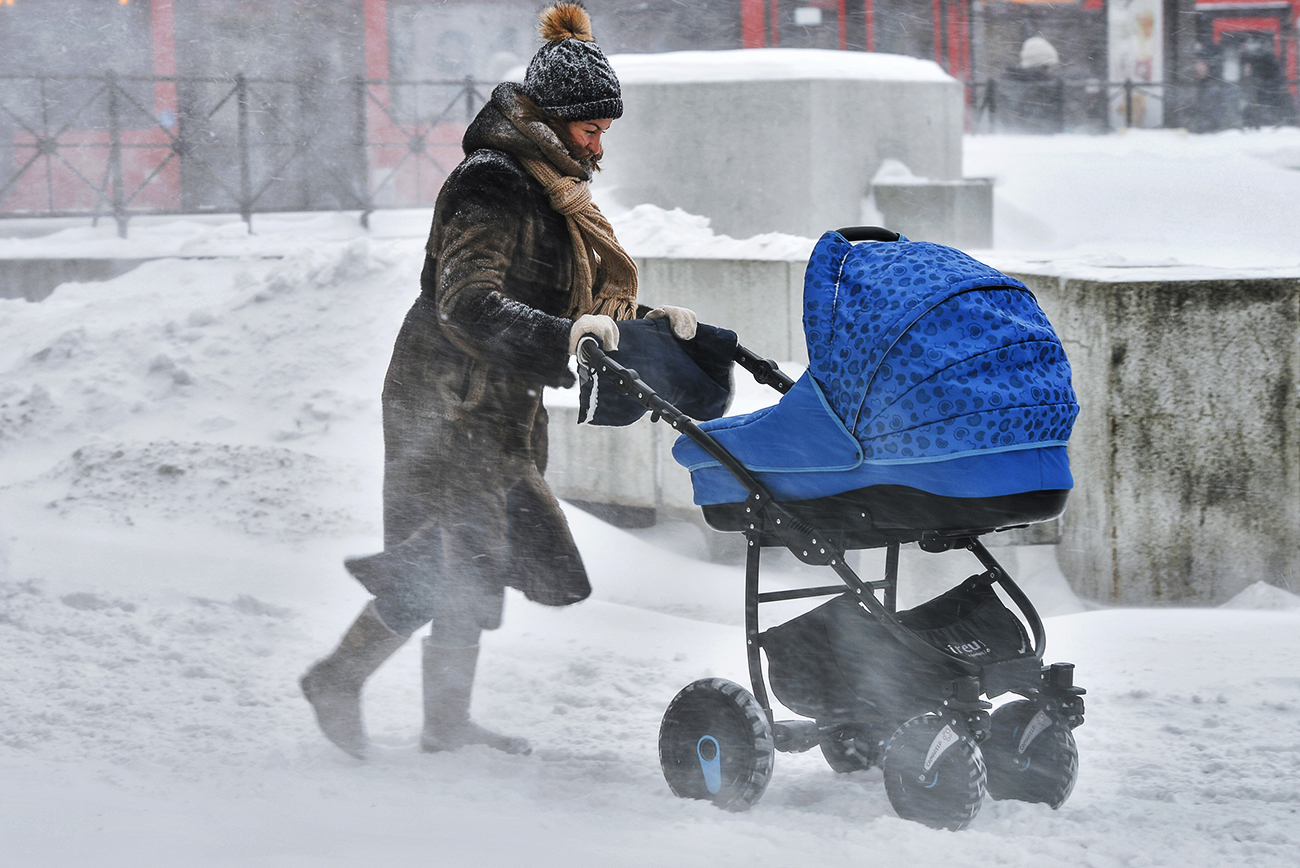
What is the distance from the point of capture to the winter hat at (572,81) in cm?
346

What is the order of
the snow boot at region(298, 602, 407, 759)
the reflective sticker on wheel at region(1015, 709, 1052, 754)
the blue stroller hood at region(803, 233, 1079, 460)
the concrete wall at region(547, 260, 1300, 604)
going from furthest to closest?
the concrete wall at region(547, 260, 1300, 604), the snow boot at region(298, 602, 407, 759), the reflective sticker on wheel at region(1015, 709, 1052, 754), the blue stroller hood at region(803, 233, 1079, 460)

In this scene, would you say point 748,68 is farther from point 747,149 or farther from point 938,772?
point 938,772

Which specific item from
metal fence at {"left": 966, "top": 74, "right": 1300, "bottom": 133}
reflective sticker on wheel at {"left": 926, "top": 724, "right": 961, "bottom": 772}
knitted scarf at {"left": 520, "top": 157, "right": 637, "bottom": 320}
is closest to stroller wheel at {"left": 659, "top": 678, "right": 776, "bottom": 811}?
reflective sticker on wheel at {"left": 926, "top": 724, "right": 961, "bottom": 772}

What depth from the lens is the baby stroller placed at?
2.93m

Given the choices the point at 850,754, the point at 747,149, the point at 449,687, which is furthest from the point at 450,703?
the point at 747,149

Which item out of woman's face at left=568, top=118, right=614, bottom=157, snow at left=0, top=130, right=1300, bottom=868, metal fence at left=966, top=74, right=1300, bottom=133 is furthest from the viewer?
metal fence at left=966, top=74, right=1300, bottom=133

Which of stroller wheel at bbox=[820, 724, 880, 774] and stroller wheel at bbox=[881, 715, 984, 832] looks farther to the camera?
stroller wheel at bbox=[820, 724, 880, 774]

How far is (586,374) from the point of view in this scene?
131 inches

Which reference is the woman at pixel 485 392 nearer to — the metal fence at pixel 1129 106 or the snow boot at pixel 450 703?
the snow boot at pixel 450 703

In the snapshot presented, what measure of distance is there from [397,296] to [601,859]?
565cm

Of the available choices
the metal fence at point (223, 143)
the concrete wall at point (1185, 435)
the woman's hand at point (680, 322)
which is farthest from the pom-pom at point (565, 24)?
the metal fence at point (223, 143)

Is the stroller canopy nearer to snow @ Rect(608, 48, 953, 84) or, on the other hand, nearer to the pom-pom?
the pom-pom

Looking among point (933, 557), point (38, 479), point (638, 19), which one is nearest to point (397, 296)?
point (38, 479)

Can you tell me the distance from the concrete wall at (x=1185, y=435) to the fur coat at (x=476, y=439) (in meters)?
2.48
